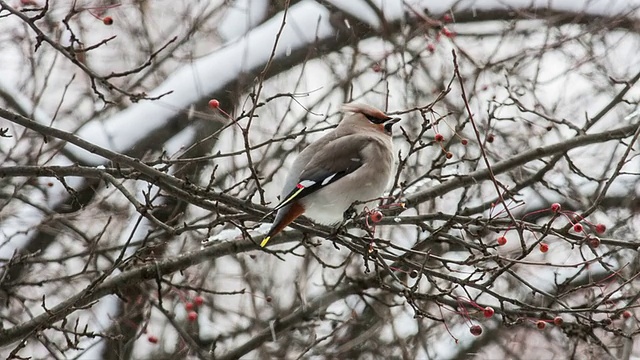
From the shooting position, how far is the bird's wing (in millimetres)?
4309

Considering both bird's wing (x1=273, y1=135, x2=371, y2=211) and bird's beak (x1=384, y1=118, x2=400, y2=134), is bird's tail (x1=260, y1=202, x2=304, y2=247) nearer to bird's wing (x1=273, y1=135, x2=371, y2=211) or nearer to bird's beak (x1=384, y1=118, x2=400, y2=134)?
bird's wing (x1=273, y1=135, x2=371, y2=211)

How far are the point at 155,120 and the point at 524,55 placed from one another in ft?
8.91

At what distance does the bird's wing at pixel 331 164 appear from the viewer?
4309 mm

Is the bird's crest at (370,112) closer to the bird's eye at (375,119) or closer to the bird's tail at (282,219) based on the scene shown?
the bird's eye at (375,119)

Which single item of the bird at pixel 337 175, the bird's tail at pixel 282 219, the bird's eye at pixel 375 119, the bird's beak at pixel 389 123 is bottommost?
the bird's tail at pixel 282 219

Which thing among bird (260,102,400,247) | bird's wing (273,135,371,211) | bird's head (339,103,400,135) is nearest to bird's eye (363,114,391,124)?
bird's head (339,103,400,135)

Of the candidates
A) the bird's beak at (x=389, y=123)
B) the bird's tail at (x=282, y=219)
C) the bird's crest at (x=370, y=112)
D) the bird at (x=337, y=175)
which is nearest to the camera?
the bird's tail at (x=282, y=219)

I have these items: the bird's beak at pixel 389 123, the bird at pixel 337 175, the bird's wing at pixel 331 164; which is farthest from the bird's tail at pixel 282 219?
the bird's beak at pixel 389 123

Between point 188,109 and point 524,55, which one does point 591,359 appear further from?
point 188,109

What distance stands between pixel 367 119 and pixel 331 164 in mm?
619

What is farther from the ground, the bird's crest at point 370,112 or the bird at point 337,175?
the bird's crest at point 370,112

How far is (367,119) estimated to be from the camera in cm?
506

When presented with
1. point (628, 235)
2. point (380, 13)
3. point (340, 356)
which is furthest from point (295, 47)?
point (628, 235)

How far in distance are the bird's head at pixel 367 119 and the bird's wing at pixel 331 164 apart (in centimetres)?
26
